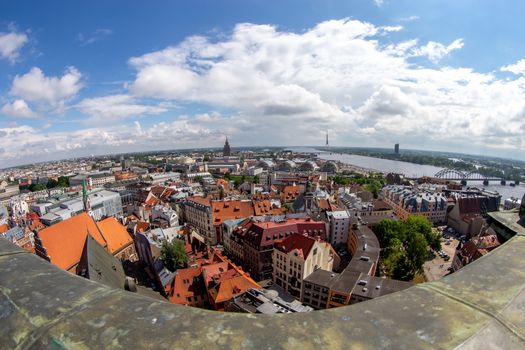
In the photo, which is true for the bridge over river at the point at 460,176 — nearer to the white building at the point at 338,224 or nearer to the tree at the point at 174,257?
the white building at the point at 338,224

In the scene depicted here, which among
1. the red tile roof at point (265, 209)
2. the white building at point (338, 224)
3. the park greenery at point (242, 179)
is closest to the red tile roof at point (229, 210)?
the red tile roof at point (265, 209)

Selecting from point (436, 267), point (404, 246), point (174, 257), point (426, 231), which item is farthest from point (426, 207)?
point (174, 257)

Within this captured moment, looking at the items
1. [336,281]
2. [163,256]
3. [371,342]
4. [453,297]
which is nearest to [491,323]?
[453,297]

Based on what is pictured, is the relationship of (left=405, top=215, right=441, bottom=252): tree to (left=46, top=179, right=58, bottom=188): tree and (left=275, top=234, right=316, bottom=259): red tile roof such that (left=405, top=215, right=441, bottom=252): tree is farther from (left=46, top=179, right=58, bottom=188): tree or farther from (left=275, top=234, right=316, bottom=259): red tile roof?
(left=46, top=179, right=58, bottom=188): tree

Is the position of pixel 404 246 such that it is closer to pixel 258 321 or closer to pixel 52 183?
pixel 258 321

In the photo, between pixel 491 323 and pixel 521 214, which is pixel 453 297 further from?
pixel 521 214

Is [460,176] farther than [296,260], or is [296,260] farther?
[460,176]
